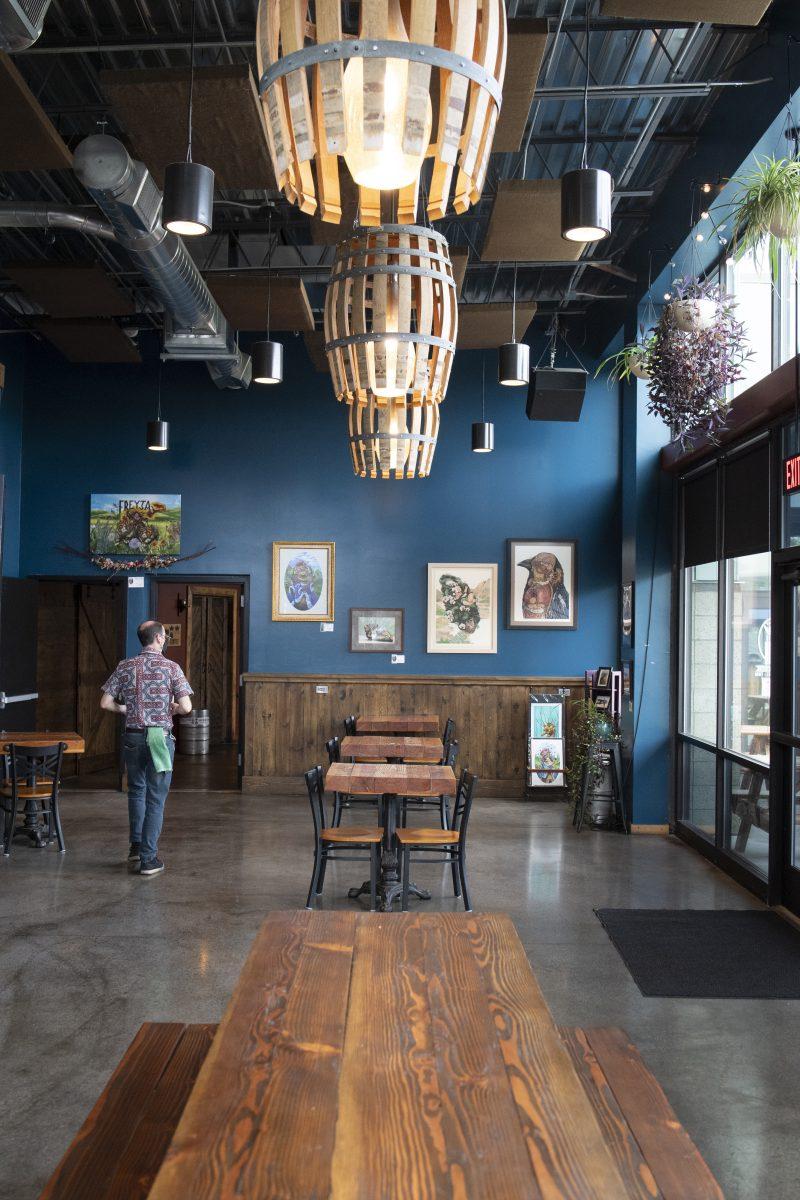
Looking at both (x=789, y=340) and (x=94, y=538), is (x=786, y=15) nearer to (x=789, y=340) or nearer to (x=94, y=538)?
(x=789, y=340)

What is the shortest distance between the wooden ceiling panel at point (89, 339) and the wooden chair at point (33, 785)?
4.37 meters

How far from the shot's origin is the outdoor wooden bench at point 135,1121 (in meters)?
2.01

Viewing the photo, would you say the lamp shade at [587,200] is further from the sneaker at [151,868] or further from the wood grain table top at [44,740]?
the wood grain table top at [44,740]

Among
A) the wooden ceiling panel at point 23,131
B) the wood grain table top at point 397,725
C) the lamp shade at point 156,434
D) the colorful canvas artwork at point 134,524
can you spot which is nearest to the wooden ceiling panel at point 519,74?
the wooden ceiling panel at point 23,131

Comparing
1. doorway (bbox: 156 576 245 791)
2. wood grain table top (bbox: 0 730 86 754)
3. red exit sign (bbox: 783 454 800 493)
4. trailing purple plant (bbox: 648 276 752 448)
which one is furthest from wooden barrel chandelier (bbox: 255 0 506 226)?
doorway (bbox: 156 576 245 791)

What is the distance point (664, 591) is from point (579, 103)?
4.36 m

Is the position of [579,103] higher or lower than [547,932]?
higher

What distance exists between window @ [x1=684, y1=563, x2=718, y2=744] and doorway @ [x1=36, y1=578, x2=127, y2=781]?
6158mm

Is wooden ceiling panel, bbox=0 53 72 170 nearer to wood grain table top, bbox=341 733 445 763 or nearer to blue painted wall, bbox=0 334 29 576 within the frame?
wood grain table top, bbox=341 733 445 763

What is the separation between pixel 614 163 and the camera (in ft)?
25.0

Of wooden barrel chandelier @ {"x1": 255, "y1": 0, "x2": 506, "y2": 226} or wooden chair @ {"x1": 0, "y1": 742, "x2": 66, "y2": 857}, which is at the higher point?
wooden barrel chandelier @ {"x1": 255, "y1": 0, "x2": 506, "y2": 226}

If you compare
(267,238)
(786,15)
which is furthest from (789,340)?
(267,238)


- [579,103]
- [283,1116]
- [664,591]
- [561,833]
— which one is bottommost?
[561,833]

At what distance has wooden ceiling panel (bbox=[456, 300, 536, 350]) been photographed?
8.76 m
